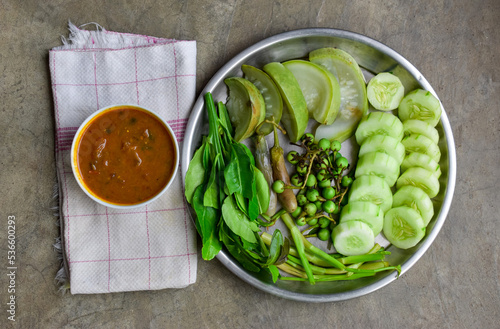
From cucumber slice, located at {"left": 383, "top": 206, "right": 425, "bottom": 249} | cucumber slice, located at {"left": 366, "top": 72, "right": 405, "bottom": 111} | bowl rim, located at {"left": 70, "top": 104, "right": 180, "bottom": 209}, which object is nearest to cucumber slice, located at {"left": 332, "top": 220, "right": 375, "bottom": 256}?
cucumber slice, located at {"left": 383, "top": 206, "right": 425, "bottom": 249}

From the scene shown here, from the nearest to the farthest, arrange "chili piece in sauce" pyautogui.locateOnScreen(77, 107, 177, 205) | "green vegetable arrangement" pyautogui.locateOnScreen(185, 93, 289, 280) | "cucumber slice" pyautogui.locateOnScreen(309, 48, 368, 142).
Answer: "chili piece in sauce" pyautogui.locateOnScreen(77, 107, 177, 205), "green vegetable arrangement" pyautogui.locateOnScreen(185, 93, 289, 280), "cucumber slice" pyautogui.locateOnScreen(309, 48, 368, 142)

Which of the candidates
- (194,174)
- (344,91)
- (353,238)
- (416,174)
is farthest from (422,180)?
(194,174)

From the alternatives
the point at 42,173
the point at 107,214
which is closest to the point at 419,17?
the point at 107,214

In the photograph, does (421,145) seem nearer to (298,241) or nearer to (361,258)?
(361,258)

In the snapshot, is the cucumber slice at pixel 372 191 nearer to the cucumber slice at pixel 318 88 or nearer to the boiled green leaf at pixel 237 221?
the cucumber slice at pixel 318 88

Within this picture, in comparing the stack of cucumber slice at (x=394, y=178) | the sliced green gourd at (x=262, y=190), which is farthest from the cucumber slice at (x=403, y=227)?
the sliced green gourd at (x=262, y=190)

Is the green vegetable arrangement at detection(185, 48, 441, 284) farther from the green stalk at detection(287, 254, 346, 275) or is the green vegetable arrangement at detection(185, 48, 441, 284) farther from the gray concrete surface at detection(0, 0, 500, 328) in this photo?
the gray concrete surface at detection(0, 0, 500, 328)
